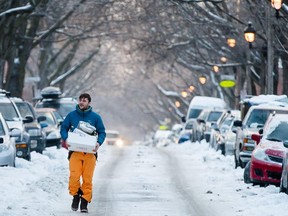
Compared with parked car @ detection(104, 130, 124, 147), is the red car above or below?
above

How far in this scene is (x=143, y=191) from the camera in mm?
20594

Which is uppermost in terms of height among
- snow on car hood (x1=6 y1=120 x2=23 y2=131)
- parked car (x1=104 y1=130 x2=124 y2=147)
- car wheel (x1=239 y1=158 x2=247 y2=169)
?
snow on car hood (x1=6 y1=120 x2=23 y2=131)

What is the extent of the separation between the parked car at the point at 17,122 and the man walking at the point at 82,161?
399 inches

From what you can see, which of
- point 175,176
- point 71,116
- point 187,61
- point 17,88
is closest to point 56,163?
point 175,176

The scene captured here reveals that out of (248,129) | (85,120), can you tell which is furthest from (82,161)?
(248,129)

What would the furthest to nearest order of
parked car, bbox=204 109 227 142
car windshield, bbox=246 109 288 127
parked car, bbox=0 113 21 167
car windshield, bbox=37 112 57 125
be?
parked car, bbox=204 109 227 142
car windshield, bbox=37 112 57 125
car windshield, bbox=246 109 288 127
parked car, bbox=0 113 21 167

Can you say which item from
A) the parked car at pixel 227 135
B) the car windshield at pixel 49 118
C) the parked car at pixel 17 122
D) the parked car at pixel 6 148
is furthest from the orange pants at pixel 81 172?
the car windshield at pixel 49 118

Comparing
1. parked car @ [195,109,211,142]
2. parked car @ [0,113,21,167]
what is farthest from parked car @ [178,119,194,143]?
parked car @ [0,113,21,167]

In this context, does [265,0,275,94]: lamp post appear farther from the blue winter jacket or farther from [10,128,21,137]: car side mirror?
the blue winter jacket

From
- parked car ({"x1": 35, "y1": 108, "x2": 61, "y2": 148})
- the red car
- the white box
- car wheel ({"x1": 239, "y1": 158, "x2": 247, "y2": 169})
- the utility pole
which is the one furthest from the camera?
parked car ({"x1": 35, "y1": 108, "x2": 61, "y2": 148})

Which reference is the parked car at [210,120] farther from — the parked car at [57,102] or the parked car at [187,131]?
the parked car at [187,131]

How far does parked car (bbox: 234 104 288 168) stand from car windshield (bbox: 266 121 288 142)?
13.4 ft

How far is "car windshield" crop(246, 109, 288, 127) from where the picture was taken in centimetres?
2841

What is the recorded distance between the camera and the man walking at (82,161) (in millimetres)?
16625
